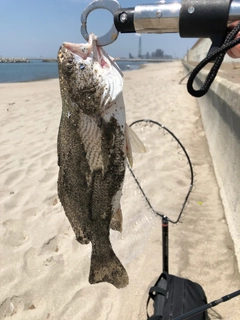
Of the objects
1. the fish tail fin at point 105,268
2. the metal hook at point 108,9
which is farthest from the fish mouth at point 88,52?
the fish tail fin at point 105,268

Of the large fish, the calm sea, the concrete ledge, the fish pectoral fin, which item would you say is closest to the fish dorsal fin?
the large fish

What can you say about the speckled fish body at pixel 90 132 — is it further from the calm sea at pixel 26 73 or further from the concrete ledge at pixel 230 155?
the calm sea at pixel 26 73

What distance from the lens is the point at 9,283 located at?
327 centimetres

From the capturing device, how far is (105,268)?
232cm

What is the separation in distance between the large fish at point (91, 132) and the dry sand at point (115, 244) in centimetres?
141

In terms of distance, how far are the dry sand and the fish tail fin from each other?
84cm

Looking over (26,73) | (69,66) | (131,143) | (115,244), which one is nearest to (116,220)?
(131,143)

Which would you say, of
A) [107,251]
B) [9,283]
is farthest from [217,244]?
[9,283]

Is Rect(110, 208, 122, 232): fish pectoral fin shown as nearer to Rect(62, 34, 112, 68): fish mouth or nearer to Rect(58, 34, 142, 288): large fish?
Rect(58, 34, 142, 288): large fish

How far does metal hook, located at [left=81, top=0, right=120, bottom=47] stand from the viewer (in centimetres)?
145

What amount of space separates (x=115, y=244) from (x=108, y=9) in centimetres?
271

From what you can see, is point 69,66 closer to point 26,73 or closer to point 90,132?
point 90,132

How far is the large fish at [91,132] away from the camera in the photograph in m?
1.94

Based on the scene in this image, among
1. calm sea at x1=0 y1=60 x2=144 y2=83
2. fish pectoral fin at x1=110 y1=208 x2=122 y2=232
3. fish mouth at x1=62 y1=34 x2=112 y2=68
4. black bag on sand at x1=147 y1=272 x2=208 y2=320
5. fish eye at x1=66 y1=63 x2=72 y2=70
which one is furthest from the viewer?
calm sea at x1=0 y1=60 x2=144 y2=83
